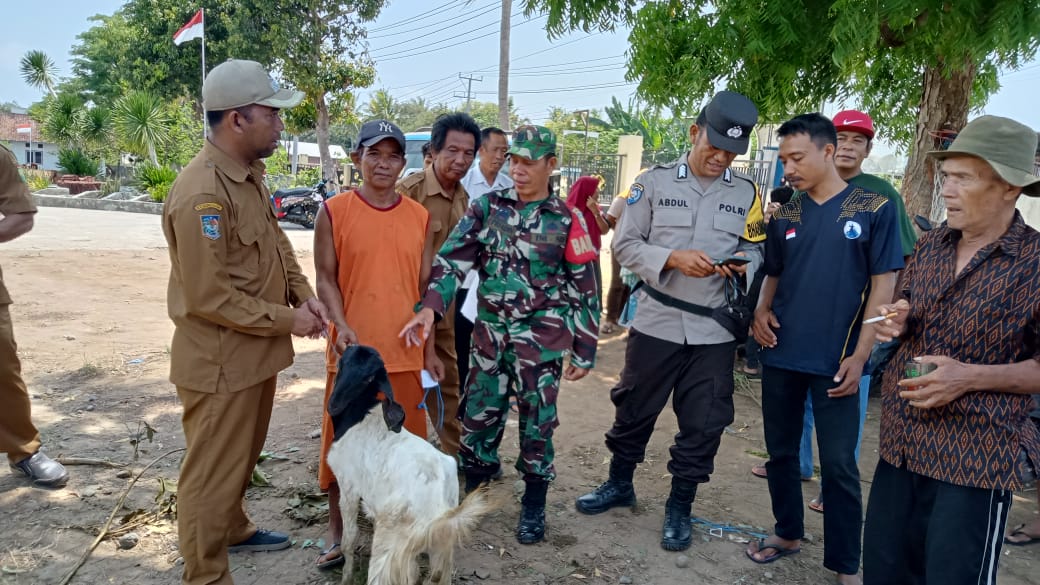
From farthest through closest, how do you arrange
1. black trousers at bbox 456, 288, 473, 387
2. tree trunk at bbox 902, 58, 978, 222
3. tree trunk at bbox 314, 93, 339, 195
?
1. tree trunk at bbox 314, 93, 339, 195
2. tree trunk at bbox 902, 58, 978, 222
3. black trousers at bbox 456, 288, 473, 387

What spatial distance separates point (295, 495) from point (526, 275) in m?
1.83

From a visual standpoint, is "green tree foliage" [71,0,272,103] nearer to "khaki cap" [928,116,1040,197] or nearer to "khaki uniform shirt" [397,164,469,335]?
"khaki uniform shirt" [397,164,469,335]

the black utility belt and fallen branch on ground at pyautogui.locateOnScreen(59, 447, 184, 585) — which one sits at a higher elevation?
the black utility belt

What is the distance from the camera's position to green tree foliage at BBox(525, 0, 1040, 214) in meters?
3.70

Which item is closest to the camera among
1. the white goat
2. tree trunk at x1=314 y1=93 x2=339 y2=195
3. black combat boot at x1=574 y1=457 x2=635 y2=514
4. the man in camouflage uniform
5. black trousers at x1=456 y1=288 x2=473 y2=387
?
the white goat

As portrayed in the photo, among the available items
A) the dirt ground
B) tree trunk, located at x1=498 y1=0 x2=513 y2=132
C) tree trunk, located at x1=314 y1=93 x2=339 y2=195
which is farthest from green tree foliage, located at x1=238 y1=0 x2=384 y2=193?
the dirt ground

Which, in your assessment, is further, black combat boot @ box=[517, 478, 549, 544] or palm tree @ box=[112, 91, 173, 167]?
palm tree @ box=[112, 91, 173, 167]

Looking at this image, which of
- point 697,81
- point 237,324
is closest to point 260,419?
point 237,324

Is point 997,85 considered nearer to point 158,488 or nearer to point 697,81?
point 697,81

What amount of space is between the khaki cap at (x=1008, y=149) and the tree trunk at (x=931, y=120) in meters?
3.71

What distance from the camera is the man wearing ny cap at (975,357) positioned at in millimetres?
1985

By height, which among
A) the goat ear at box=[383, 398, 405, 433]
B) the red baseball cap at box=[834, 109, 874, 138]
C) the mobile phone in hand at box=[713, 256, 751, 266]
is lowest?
the goat ear at box=[383, 398, 405, 433]

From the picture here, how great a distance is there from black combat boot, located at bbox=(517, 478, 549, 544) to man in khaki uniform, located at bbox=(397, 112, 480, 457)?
67cm

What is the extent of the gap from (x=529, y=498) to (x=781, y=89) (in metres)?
3.66
